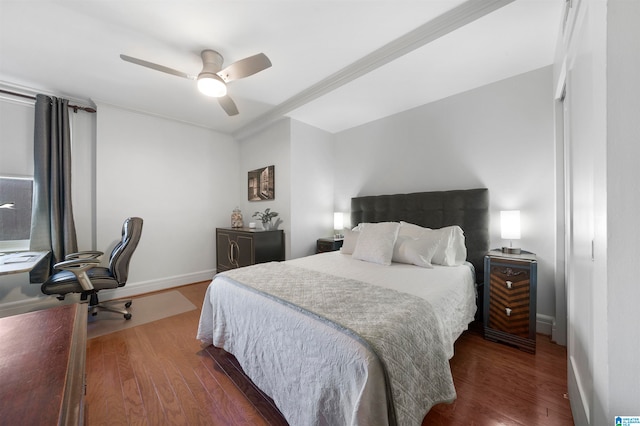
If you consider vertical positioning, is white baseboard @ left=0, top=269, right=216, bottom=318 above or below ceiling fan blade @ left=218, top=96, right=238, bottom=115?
below

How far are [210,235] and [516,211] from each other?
175 inches

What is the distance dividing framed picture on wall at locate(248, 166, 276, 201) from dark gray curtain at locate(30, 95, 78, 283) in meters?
2.36

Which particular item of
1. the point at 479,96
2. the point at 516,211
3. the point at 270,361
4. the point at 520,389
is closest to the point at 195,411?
the point at 270,361

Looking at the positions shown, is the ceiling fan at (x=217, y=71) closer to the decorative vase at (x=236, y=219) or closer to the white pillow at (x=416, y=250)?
the white pillow at (x=416, y=250)

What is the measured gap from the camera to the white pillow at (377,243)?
7.80 feet

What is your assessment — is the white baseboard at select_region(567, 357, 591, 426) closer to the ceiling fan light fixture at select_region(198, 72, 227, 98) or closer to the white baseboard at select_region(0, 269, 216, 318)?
the ceiling fan light fixture at select_region(198, 72, 227, 98)

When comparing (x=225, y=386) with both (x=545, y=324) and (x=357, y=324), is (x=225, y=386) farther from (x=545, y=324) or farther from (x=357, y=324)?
(x=545, y=324)

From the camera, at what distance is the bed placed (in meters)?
1.00

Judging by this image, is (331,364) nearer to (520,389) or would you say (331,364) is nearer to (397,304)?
(397,304)

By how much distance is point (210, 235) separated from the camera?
430 centimetres

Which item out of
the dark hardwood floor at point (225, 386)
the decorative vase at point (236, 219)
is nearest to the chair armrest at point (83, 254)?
the dark hardwood floor at point (225, 386)

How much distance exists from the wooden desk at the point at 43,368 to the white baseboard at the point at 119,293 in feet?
9.02

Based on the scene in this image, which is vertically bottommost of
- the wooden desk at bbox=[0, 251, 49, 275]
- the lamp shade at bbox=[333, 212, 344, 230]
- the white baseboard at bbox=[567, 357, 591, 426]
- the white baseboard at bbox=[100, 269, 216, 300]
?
the white baseboard at bbox=[100, 269, 216, 300]

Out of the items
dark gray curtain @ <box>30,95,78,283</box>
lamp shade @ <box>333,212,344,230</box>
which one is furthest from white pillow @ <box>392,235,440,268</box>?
dark gray curtain @ <box>30,95,78,283</box>
